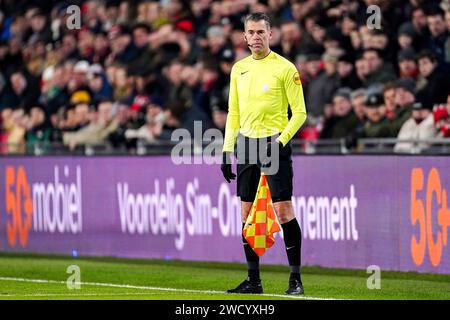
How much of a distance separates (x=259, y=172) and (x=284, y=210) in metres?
0.42

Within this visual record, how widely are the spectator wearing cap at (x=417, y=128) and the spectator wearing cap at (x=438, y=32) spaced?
3.39ft

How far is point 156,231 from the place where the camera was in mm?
19547

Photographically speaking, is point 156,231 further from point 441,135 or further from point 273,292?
point 273,292

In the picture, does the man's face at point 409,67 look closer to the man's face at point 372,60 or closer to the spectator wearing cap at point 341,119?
the man's face at point 372,60

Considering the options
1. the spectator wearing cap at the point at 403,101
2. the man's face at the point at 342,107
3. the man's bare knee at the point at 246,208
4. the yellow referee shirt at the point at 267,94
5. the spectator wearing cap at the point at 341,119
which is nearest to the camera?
the yellow referee shirt at the point at 267,94

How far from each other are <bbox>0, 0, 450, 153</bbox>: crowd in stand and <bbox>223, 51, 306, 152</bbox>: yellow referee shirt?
402 cm

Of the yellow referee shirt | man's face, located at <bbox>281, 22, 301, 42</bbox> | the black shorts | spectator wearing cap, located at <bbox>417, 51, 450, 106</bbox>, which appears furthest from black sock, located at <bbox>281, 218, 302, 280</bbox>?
man's face, located at <bbox>281, 22, 301, 42</bbox>

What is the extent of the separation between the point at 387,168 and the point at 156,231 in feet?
14.1

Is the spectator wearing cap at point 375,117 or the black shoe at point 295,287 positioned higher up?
the spectator wearing cap at point 375,117

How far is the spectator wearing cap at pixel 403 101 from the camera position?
57.5ft

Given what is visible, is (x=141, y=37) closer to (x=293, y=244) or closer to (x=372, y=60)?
(x=372, y=60)

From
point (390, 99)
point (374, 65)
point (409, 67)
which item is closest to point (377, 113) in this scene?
point (390, 99)

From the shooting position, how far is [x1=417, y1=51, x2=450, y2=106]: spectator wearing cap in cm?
1716

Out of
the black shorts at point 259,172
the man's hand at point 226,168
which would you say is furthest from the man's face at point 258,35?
the man's hand at point 226,168
